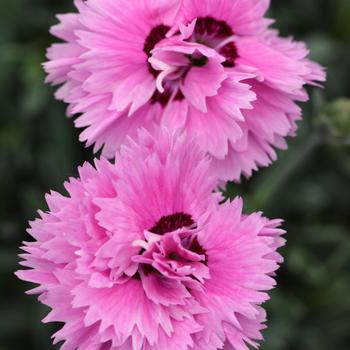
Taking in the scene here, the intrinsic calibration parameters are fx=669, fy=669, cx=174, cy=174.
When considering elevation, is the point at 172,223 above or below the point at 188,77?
below

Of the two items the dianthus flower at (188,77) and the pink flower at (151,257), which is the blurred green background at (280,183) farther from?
the pink flower at (151,257)

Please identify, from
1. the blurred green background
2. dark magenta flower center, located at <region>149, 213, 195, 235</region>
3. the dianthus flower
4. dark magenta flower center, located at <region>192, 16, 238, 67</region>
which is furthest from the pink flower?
the blurred green background

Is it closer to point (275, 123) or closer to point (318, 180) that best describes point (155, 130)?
point (275, 123)

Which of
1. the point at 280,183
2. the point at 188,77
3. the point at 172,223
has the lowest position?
the point at 280,183

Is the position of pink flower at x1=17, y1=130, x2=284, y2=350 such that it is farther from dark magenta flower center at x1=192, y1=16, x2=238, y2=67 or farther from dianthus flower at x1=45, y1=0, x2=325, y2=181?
dark magenta flower center at x1=192, y1=16, x2=238, y2=67

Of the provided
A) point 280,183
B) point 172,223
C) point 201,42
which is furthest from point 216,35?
point 280,183

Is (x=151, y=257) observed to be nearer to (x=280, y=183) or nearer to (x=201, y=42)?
(x=201, y=42)

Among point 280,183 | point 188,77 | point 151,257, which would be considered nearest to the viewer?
point 151,257

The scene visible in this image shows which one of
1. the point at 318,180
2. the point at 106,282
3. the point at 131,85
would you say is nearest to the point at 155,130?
the point at 131,85
